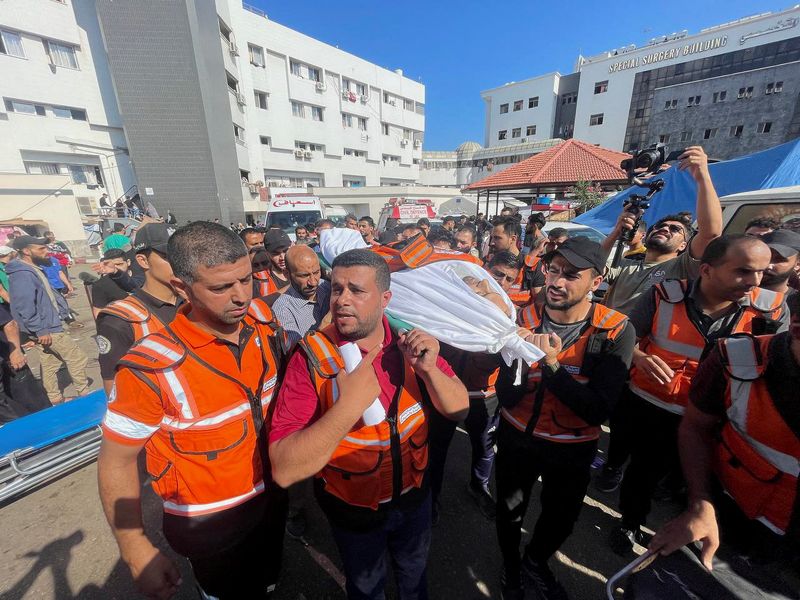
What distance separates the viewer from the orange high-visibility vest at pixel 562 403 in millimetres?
1875

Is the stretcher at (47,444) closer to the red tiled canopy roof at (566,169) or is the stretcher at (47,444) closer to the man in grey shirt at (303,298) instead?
the man in grey shirt at (303,298)

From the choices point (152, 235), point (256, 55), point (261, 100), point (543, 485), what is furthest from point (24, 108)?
point (543, 485)

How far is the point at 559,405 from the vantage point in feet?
6.31

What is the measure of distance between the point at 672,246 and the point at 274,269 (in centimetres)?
433

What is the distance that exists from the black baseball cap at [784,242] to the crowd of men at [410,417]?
4 cm

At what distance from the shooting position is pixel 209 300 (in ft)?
4.92

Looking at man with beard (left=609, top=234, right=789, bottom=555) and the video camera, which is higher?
the video camera

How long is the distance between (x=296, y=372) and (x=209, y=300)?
517 millimetres

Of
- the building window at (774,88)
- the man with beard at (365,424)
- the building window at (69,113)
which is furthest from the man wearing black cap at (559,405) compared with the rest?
the building window at (774,88)

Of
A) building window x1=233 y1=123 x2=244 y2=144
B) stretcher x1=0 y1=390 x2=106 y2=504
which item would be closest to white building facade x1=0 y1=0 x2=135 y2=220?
building window x1=233 y1=123 x2=244 y2=144

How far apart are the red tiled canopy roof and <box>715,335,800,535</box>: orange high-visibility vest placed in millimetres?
10684

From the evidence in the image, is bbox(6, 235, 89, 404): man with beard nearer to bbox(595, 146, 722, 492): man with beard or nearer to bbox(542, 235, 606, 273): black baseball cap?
bbox(542, 235, 606, 273): black baseball cap

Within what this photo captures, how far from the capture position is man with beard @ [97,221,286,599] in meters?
1.34

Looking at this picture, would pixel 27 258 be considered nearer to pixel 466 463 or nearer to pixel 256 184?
pixel 466 463
